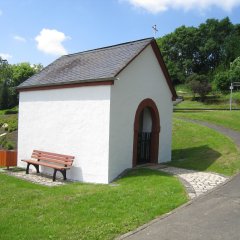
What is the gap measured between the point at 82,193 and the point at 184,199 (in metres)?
3.06

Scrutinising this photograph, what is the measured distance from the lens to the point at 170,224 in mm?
8406

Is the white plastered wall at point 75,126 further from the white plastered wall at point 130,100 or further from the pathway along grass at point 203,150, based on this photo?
the pathway along grass at point 203,150

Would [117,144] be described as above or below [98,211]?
above

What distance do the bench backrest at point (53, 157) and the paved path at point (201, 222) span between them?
246 inches

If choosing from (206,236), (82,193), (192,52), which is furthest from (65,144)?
(192,52)

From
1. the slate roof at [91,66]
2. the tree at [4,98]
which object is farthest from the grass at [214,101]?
the slate roof at [91,66]

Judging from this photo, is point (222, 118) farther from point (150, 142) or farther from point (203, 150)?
point (150, 142)

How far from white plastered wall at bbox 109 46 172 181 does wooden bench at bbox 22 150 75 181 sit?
2011 mm

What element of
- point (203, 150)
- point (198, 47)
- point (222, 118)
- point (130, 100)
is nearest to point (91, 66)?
point (130, 100)

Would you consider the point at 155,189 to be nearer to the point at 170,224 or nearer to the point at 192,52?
the point at 170,224

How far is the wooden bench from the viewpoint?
1486cm

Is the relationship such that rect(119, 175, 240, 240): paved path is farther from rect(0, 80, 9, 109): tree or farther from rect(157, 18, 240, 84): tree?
rect(157, 18, 240, 84): tree

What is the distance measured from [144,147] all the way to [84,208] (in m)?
8.20

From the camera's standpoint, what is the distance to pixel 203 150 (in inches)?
760
